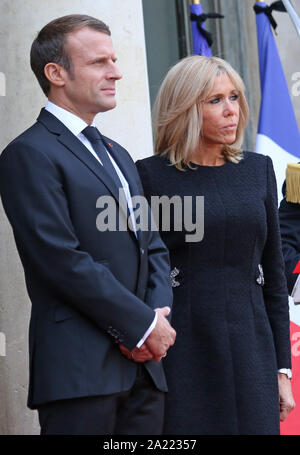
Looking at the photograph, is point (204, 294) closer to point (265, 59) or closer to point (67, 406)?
point (67, 406)

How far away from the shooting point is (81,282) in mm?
2771

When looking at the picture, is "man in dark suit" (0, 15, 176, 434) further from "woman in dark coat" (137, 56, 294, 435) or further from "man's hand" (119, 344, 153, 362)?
"woman in dark coat" (137, 56, 294, 435)

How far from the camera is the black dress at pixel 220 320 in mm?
3271

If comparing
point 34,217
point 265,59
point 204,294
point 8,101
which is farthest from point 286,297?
point 265,59

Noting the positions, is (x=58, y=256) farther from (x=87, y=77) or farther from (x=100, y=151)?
(x=87, y=77)

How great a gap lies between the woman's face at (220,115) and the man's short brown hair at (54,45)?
0.53 m

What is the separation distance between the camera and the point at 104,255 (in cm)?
292

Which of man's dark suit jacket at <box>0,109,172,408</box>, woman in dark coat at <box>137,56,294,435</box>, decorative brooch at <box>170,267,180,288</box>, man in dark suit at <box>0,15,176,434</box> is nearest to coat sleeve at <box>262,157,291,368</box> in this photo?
woman in dark coat at <box>137,56,294,435</box>

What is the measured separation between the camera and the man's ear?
3115mm

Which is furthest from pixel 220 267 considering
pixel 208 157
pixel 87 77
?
pixel 87 77

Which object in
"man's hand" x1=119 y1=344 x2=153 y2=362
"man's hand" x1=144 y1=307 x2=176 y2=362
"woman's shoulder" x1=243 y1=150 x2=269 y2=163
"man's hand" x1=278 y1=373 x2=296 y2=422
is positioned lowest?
"man's hand" x1=278 y1=373 x2=296 y2=422

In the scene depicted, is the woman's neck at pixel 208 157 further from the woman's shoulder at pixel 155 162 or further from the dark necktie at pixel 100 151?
the dark necktie at pixel 100 151

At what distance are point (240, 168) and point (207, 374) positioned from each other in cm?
79

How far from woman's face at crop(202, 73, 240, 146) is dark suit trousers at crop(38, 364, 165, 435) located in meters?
0.98
